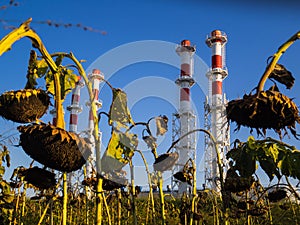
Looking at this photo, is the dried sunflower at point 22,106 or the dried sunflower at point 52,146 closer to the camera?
the dried sunflower at point 52,146

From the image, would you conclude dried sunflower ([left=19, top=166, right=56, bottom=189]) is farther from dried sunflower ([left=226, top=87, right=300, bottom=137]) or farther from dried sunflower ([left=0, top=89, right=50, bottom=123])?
dried sunflower ([left=226, top=87, right=300, bottom=137])

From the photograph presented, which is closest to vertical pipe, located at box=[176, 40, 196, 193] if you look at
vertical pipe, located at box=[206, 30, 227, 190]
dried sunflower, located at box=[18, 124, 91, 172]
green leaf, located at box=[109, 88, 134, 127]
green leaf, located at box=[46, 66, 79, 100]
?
vertical pipe, located at box=[206, 30, 227, 190]

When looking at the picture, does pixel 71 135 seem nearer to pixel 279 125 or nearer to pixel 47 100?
pixel 47 100

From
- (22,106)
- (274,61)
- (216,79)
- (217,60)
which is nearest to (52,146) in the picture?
(22,106)

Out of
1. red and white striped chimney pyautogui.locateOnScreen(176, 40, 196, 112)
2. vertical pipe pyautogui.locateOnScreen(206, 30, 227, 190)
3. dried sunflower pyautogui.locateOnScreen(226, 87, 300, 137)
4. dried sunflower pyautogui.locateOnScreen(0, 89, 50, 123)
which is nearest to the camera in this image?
dried sunflower pyautogui.locateOnScreen(226, 87, 300, 137)

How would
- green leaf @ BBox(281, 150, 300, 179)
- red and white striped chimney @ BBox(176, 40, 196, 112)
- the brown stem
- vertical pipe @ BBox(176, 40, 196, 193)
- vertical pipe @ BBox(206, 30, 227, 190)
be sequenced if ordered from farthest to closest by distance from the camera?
1. red and white striped chimney @ BBox(176, 40, 196, 112)
2. vertical pipe @ BBox(176, 40, 196, 193)
3. vertical pipe @ BBox(206, 30, 227, 190)
4. green leaf @ BBox(281, 150, 300, 179)
5. the brown stem

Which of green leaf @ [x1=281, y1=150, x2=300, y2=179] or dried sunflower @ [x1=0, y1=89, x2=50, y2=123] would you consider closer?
dried sunflower @ [x1=0, y1=89, x2=50, y2=123]

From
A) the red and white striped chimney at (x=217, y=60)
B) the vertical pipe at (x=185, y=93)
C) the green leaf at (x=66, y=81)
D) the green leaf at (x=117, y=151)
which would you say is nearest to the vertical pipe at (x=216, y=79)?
the red and white striped chimney at (x=217, y=60)

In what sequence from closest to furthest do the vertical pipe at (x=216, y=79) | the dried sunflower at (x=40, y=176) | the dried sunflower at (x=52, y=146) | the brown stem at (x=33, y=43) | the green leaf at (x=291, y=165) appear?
1. the brown stem at (x=33, y=43)
2. the dried sunflower at (x=52, y=146)
3. the green leaf at (x=291, y=165)
4. the dried sunflower at (x=40, y=176)
5. the vertical pipe at (x=216, y=79)

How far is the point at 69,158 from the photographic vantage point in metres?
2.05

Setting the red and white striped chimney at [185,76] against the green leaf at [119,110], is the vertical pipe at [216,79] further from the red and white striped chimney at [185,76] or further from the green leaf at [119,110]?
the green leaf at [119,110]

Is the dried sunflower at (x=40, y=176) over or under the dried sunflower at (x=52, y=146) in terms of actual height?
under

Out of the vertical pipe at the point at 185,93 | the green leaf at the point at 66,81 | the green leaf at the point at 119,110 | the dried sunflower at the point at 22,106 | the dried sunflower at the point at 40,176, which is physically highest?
the vertical pipe at the point at 185,93

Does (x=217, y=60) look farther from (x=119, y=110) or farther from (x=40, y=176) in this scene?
(x=40, y=176)
